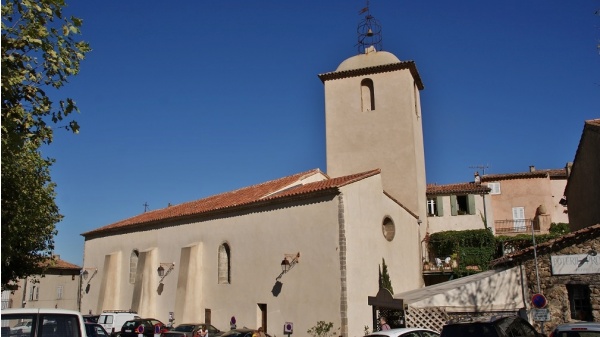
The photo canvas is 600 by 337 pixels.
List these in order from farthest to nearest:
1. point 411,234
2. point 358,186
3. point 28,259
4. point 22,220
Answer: point 411,234 → point 358,186 → point 28,259 → point 22,220

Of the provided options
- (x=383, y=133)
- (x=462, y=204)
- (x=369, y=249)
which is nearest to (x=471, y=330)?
(x=369, y=249)

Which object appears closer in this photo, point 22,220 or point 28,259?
point 22,220

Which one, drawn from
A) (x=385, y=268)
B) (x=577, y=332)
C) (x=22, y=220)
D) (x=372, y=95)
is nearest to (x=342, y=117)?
(x=372, y=95)

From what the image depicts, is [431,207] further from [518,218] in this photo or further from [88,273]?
[88,273]

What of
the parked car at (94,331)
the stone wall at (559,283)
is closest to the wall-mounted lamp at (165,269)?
the parked car at (94,331)

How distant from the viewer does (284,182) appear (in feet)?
86.2

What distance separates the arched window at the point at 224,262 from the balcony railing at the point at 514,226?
68.1 feet

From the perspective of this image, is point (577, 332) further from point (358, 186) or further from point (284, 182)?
point (284, 182)

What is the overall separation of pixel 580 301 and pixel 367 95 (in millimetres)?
16503

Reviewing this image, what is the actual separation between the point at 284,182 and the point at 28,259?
12.2 meters

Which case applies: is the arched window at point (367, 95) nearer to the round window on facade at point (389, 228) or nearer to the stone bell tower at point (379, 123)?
the stone bell tower at point (379, 123)

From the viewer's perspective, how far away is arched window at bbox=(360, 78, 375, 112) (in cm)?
2892

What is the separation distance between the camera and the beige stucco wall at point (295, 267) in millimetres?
19281

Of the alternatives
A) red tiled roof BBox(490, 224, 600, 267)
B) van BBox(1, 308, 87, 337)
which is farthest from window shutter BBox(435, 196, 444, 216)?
van BBox(1, 308, 87, 337)
